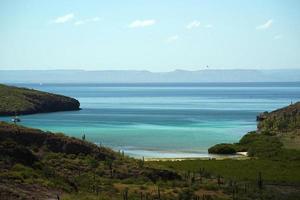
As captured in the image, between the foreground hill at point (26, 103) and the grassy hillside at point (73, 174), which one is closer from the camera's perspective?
the grassy hillside at point (73, 174)

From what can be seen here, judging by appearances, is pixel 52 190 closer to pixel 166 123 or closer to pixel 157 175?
pixel 157 175

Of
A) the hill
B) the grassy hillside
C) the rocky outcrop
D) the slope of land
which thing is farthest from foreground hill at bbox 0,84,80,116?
the grassy hillside

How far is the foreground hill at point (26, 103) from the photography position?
17394 centimetres

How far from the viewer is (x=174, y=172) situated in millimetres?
53969

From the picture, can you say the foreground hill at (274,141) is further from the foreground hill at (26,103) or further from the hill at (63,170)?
the foreground hill at (26,103)

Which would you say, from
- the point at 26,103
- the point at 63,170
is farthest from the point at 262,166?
the point at 26,103

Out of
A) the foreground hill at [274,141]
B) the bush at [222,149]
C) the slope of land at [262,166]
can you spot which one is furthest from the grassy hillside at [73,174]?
the bush at [222,149]

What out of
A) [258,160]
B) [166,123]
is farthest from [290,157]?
[166,123]

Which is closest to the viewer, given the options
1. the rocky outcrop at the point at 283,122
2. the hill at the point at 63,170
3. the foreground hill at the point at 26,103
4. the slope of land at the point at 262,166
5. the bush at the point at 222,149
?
the hill at the point at 63,170

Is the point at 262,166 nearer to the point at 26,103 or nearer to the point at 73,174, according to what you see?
the point at 73,174

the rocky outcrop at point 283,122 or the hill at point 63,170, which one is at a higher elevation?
the rocky outcrop at point 283,122

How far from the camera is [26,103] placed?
18562 centimetres

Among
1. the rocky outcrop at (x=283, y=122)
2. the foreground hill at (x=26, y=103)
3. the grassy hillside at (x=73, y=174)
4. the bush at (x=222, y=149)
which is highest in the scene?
the foreground hill at (x=26, y=103)

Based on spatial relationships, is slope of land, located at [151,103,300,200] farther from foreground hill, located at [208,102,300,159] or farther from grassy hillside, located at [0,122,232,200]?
→ grassy hillside, located at [0,122,232,200]
